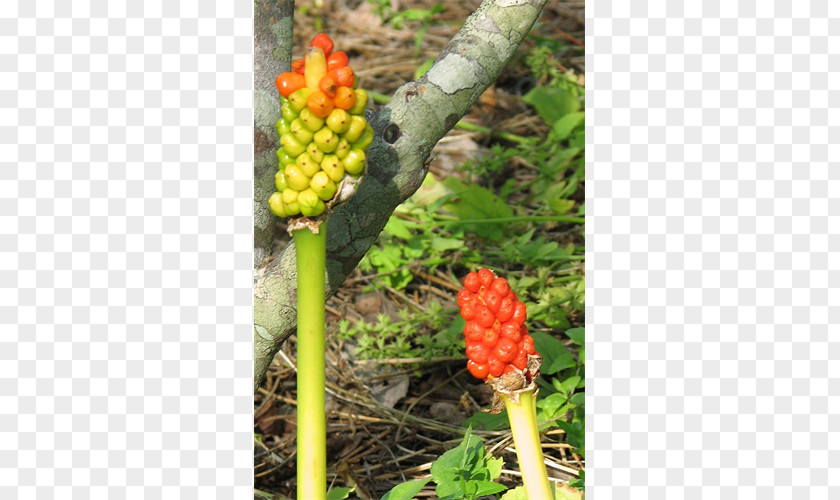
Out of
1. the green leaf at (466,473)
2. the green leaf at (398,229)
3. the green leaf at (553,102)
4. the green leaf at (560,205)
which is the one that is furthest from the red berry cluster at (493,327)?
the green leaf at (553,102)

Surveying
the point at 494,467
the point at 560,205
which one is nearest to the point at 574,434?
the point at 494,467

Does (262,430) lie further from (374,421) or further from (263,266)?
(263,266)

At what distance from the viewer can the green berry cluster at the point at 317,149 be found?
1.30 m

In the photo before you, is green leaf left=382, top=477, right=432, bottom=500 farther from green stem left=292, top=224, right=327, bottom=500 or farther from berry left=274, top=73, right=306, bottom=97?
berry left=274, top=73, right=306, bottom=97

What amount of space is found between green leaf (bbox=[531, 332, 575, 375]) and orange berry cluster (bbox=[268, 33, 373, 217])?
935 millimetres

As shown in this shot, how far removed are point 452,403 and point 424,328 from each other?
0.34 meters

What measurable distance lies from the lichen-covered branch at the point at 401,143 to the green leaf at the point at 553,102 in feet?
4.74

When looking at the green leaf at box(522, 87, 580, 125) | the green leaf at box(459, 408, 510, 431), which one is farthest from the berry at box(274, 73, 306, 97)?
the green leaf at box(522, 87, 580, 125)

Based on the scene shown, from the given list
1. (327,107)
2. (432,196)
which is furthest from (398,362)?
(327,107)

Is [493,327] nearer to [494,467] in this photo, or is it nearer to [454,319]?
[494,467]

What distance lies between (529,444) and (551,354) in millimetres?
692

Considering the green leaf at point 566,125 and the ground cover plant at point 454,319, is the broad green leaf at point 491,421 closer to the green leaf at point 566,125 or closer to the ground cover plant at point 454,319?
the ground cover plant at point 454,319

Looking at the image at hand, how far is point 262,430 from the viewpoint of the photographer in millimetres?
2291

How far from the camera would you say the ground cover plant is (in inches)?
80.7
